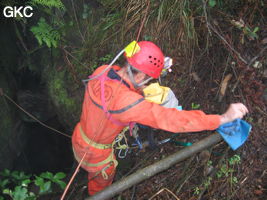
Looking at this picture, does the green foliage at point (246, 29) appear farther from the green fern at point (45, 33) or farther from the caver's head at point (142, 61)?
the green fern at point (45, 33)

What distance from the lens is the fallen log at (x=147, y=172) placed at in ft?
6.53

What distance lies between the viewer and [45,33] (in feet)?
11.6

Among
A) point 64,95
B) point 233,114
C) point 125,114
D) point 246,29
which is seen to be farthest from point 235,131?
point 64,95

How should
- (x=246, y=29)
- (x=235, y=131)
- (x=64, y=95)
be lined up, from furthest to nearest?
(x=64, y=95) → (x=246, y=29) → (x=235, y=131)

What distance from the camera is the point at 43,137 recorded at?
5.30 meters

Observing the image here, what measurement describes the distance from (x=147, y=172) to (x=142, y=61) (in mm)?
1017

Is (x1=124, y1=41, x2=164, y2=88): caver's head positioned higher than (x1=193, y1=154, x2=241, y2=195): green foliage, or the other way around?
(x1=124, y1=41, x2=164, y2=88): caver's head

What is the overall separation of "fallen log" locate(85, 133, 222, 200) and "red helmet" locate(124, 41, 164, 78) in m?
0.80

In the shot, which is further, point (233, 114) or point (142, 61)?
point (142, 61)

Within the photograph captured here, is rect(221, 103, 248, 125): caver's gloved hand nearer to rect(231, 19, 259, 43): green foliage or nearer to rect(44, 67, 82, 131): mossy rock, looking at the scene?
rect(231, 19, 259, 43): green foliage

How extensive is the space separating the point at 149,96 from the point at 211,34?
4.62 feet

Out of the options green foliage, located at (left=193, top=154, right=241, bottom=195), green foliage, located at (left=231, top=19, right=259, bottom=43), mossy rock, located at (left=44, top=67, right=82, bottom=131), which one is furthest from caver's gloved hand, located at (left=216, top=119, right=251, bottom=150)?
mossy rock, located at (left=44, top=67, right=82, bottom=131)

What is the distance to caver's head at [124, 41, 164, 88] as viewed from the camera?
7.51ft

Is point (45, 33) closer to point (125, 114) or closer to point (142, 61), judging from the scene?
point (142, 61)
